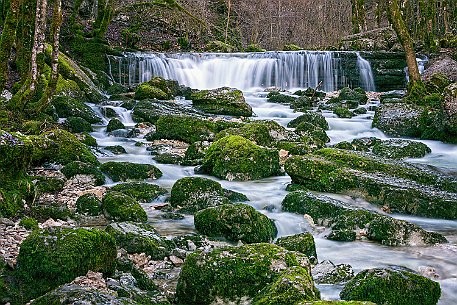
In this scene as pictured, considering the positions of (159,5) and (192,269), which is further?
(159,5)

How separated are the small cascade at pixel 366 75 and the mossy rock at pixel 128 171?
16.5m

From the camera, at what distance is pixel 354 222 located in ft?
24.6

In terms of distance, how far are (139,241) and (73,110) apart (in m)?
10.6

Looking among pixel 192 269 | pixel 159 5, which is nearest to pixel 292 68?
pixel 159 5

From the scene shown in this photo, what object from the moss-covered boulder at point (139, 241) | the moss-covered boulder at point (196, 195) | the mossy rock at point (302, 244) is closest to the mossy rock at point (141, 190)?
the moss-covered boulder at point (196, 195)

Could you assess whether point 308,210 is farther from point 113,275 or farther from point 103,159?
point 103,159

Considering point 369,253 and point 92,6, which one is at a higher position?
point 92,6

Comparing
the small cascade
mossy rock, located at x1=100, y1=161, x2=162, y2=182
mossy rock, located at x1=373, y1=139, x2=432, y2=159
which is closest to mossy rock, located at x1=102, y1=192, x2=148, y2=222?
mossy rock, located at x1=100, y1=161, x2=162, y2=182

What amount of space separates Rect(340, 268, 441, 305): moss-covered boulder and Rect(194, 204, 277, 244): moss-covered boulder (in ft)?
6.18

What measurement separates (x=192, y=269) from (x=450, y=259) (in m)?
3.51

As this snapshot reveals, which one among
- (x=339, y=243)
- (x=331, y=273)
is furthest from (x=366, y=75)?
(x=331, y=273)

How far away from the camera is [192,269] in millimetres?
4789

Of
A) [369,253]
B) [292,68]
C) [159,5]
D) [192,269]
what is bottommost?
[369,253]

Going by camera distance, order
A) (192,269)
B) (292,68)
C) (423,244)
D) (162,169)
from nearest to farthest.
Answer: (192,269)
(423,244)
(162,169)
(292,68)
